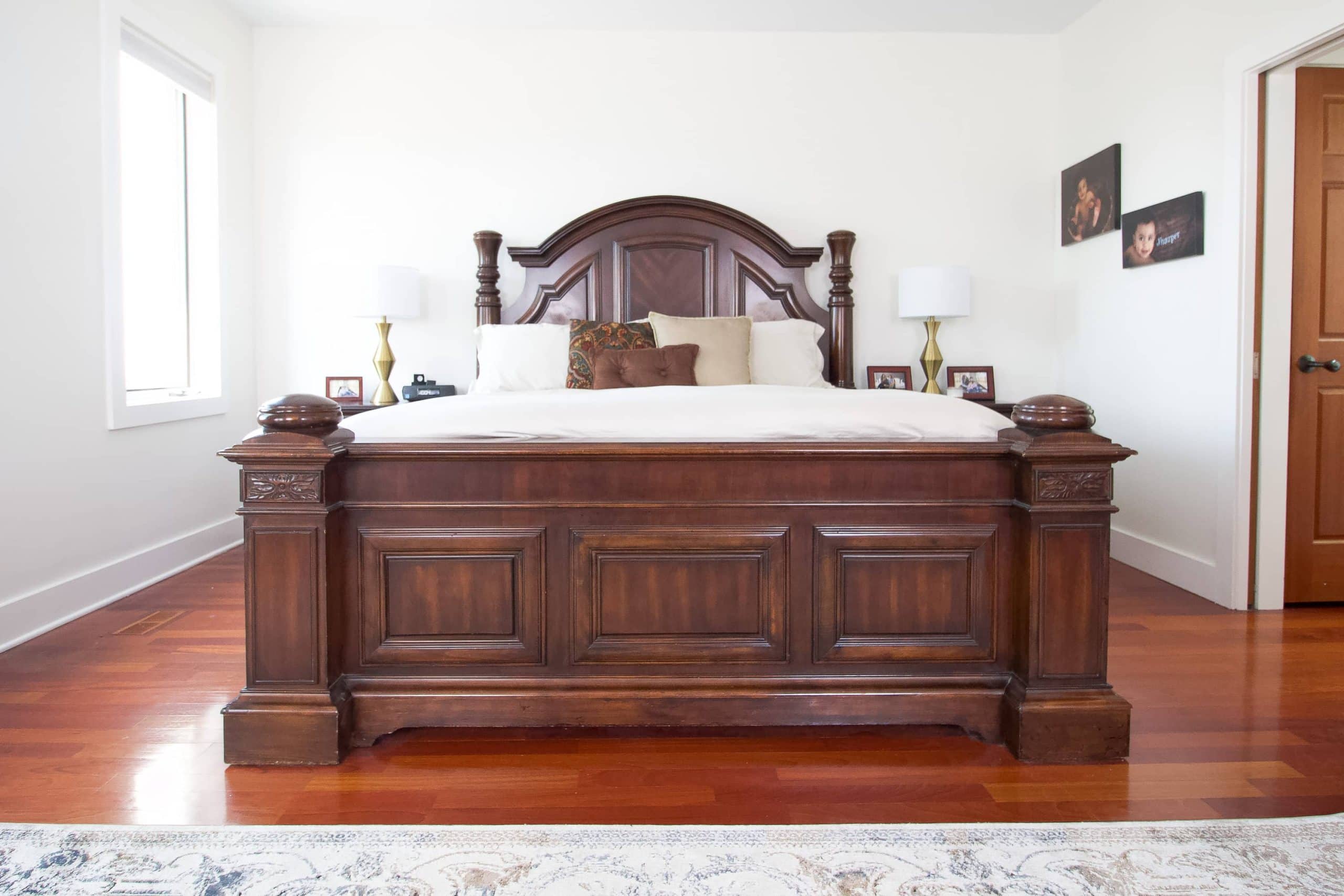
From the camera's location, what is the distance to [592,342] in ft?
13.1

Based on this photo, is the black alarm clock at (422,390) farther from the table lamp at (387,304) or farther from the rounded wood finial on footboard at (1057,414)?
the rounded wood finial on footboard at (1057,414)

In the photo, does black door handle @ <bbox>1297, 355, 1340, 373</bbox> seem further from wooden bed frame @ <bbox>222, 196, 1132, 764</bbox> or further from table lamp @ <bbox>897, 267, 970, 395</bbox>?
wooden bed frame @ <bbox>222, 196, 1132, 764</bbox>

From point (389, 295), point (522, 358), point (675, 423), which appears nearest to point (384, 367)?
point (389, 295)

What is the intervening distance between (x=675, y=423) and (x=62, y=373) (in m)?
2.53

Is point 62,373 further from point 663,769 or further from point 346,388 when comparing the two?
point 663,769

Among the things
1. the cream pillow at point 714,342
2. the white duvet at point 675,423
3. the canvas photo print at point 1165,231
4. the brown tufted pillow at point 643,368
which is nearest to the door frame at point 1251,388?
the canvas photo print at point 1165,231

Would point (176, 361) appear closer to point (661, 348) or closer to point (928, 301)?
point (661, 348)

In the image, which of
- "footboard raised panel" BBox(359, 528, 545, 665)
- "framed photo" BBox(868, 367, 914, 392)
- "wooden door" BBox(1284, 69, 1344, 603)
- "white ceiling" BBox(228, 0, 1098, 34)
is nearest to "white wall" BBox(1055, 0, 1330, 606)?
"wooden door" BBox(1284, 69, 1344, 603)

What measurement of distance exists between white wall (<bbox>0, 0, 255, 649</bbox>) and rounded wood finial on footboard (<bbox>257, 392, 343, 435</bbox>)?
63.5 inches

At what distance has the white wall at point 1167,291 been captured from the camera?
132 inches

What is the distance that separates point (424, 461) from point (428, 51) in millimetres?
3396

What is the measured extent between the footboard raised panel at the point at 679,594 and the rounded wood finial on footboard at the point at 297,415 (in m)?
0.63

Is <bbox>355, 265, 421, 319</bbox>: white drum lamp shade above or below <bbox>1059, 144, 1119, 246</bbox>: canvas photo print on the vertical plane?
below

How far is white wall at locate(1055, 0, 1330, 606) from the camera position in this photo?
3.35 meters
